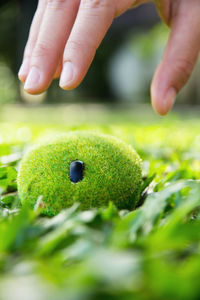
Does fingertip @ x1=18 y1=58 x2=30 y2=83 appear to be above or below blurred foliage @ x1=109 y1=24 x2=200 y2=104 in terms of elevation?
above

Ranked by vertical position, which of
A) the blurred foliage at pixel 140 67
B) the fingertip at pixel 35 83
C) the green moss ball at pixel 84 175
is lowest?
the blurred foliage at pixel 140 67

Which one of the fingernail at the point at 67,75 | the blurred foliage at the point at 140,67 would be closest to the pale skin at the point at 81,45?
the fingernail at the point at 67,75

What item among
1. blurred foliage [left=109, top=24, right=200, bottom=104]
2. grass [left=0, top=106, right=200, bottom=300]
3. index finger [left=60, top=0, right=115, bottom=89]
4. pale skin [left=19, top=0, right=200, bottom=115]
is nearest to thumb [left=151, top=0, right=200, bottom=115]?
pale skin [left=19, top=0, right=200, bottom=115]

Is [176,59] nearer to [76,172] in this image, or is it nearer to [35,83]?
[35,83]

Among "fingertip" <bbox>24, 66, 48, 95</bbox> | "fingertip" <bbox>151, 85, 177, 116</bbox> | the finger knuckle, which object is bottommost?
"fingertip" <bbox>151, 85, 177, 116</bbox>

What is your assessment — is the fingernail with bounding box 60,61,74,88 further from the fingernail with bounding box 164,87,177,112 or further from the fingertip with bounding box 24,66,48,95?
the fingernail with bounding box 164,87,177,112

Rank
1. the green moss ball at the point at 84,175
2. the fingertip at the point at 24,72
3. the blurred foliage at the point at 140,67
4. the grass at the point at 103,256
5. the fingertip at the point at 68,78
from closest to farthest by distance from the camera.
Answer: the grass at the point at 103,256, the green moss ball at the point at 84,175, the fingertip at the point at 68,78, the fingertip at the point at 24,72, the blurred foliage at the point at 140,67

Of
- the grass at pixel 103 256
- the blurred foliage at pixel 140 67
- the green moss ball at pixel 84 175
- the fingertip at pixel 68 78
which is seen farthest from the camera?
the blurred foliage at pixel 140 67

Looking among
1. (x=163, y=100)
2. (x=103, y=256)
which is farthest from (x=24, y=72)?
(x=103, y=256)

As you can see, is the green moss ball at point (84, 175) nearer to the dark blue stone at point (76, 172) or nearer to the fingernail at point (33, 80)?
the dark blue stone at point (76, 172)
